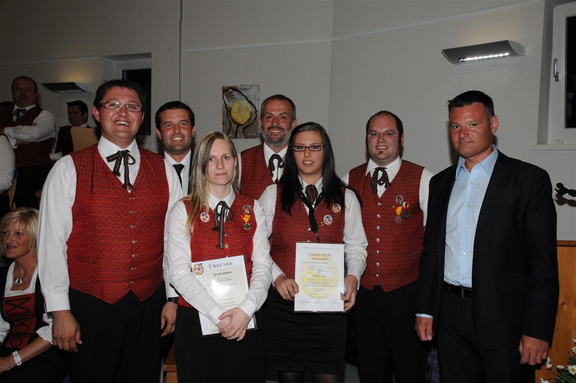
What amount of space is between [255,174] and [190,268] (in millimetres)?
1300

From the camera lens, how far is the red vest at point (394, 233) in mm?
2883

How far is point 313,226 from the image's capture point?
2625 millimetres

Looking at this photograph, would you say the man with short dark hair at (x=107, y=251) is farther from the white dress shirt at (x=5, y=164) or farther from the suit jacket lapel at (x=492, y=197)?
the white dress shirt at (x=5, y=164)

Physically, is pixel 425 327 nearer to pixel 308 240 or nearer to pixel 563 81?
pixel 308 240

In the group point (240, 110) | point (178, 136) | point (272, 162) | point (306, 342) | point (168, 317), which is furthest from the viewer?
point (240, 110)

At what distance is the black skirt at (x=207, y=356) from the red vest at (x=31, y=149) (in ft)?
11.8

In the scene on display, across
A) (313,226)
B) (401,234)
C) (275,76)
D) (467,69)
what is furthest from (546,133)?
(275,76)

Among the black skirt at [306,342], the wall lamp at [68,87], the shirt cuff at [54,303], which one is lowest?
the black skirt at [306,342]

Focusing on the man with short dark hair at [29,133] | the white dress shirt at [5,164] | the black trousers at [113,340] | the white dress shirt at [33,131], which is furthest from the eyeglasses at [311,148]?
the white dress shirt at [33,131]

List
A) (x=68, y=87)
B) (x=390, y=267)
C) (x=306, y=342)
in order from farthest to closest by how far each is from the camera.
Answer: (x=68, y=87) < (x=390, y=267) < (x=306, y=342)

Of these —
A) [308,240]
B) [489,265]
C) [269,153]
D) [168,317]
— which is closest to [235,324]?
[168,317]

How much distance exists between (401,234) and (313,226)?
2.17ft

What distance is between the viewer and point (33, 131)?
16.1 feet

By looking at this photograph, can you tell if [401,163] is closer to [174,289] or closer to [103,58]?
[174,289]
